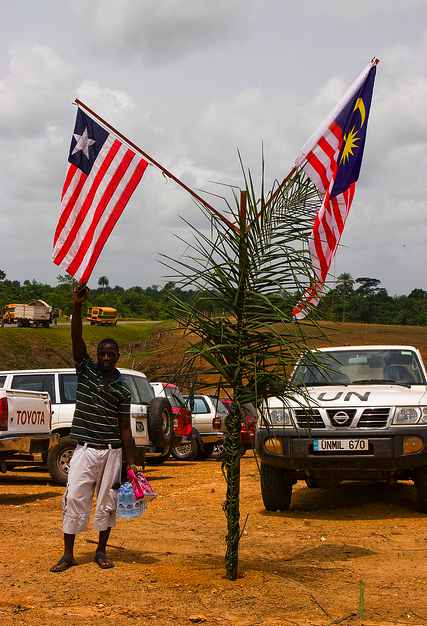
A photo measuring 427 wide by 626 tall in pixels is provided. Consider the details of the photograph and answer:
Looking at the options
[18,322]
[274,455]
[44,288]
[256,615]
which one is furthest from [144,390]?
[44,288]

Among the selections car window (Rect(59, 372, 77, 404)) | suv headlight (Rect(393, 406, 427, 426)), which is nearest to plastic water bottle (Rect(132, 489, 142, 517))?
suv headlight (Rect(393, 406, 427, 426))

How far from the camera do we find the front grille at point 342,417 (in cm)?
733

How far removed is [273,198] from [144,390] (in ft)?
26.2

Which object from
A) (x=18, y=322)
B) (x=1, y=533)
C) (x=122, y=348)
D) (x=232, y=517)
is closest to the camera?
(x=232, y=517)

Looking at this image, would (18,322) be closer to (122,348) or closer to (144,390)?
(122,348)

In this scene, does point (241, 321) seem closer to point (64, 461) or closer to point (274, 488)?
point (274, 488)

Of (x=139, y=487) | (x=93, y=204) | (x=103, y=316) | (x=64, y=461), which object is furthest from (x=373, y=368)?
(x=103, y=316)

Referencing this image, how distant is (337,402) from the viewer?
24.4ft

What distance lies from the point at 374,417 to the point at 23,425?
200 inches

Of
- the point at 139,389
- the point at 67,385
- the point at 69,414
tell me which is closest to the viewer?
the point at 69,414

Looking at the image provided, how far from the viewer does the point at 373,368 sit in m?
8.80

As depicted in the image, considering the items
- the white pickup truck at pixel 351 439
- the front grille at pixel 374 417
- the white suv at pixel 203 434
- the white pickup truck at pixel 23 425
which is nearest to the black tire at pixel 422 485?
the white pickup truck at pixel 351 439

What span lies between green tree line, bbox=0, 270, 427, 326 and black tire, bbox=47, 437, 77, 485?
2.75m

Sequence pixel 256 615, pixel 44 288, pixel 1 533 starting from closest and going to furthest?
pixel 256 615 < pixel 1 533 < pixel 44 288
